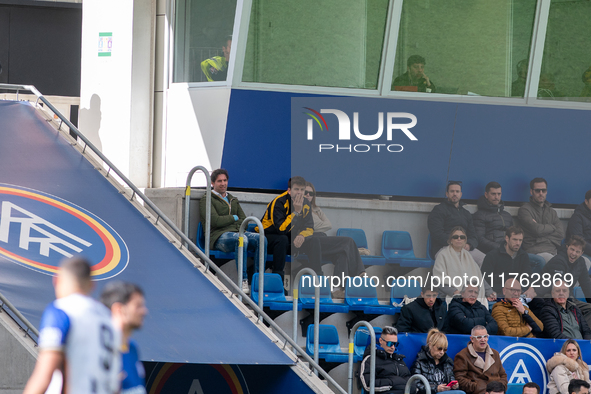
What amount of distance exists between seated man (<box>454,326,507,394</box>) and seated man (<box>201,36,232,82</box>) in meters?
4.17

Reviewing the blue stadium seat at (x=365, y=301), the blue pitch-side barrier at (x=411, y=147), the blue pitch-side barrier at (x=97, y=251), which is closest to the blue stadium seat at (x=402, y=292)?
the blue stadium seat at (x=365, y=301)

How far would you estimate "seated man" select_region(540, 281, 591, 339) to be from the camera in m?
8.17

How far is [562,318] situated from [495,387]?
163 centimetres

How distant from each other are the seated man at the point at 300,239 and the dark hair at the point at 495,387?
174cm

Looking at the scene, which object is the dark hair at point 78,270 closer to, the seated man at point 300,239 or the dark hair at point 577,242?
the seated man at point 300,239

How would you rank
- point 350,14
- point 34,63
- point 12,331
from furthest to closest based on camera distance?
point 34,63 → point 350,14 → point 12,331

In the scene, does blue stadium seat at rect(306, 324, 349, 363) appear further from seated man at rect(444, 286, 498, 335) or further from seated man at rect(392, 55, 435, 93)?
seated man at rect(392, 55, 435, 93)

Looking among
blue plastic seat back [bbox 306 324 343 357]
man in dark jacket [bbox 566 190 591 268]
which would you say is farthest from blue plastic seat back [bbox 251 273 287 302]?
man in dark jacket [bbox 566 190 591 268]

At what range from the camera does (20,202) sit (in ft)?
24.2

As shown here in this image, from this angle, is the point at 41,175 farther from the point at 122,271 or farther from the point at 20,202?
the point at 122,271

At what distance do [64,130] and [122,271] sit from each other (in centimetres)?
270

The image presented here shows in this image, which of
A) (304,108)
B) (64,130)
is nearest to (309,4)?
(304,108)

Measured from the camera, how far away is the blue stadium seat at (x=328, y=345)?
725 cm

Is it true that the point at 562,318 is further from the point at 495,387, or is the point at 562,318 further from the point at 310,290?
the point at 310,290
